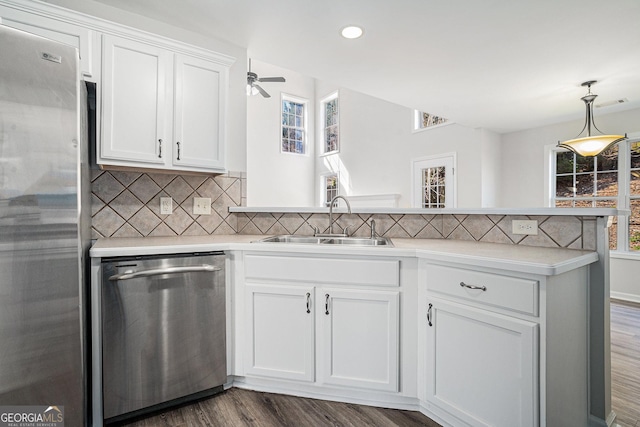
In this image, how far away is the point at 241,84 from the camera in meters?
2.68

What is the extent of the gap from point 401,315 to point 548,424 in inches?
26.6

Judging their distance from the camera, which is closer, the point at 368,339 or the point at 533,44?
the point at 368,339

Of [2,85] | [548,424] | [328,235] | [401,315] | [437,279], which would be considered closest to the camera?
[2,85]

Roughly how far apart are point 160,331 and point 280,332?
24.1 inches

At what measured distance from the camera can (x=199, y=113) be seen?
214 centimetres

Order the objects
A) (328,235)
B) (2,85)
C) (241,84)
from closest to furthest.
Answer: (2,85)
(328,235)
(241,84)

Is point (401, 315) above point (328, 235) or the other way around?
the other way around

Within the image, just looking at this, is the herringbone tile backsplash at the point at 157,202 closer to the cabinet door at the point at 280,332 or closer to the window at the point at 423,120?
the cabinet door at the point at 280,332

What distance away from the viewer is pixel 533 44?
2881 millimetres

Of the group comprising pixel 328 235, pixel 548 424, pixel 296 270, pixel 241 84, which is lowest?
pixel 548 424

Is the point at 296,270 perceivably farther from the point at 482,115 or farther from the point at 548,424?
the point at 482,115

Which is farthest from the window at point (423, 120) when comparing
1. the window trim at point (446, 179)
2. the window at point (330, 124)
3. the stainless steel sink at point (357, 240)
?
the stainless steel sink at point (357, 240)

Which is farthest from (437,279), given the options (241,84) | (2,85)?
(241,84)

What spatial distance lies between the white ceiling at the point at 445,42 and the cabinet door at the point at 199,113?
1.61ft
